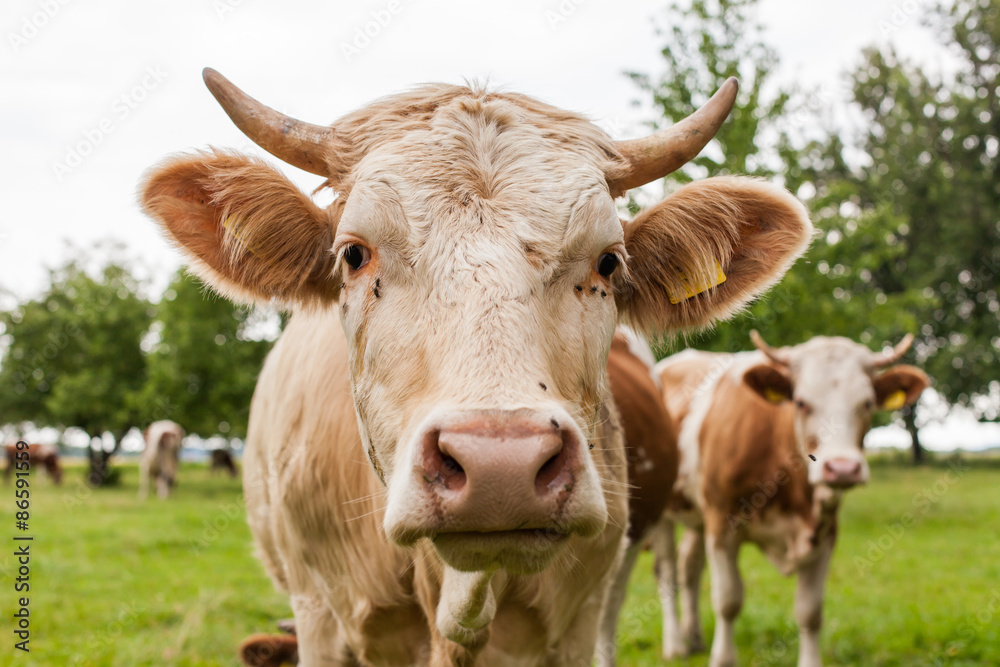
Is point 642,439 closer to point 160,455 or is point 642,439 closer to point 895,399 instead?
point 895,399

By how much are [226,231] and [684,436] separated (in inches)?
216

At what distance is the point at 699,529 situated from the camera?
22.1 ft

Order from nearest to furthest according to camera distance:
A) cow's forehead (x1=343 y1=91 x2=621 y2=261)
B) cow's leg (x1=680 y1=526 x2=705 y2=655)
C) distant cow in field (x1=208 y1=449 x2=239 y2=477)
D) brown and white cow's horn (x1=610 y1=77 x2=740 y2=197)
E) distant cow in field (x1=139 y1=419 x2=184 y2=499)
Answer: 1. cow's forehead (x1=343 y1=91 x2=621 y2=261)
2. brown and white cow's horn (x1=610 y1=77 x2=740 y2=197)
3. cow's leg (x1=680 y1=526 x2=705 y2=655)
4. distant cow in field (x1=139 y1=419 x2=184 y2=499)
5. distant cow in field (x1=208 y1=449 x2=239 y2=477)

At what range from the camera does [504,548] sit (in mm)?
1572

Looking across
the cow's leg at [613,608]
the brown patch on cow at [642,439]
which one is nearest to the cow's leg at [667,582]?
the cow's leg at [613,608]

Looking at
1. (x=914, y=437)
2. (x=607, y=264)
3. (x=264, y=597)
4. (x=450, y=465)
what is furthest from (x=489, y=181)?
(x=914, y=437)

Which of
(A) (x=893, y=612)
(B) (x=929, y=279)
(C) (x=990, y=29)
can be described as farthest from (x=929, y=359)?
(A) (x=893, y=612)

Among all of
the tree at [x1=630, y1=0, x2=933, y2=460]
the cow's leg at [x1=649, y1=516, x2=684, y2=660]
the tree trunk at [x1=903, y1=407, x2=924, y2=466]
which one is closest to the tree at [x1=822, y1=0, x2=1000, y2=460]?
the tree trunk at [x1=903, y1=407, x2=924, y2=466]

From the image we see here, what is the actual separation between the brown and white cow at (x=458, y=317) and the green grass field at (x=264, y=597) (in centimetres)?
323

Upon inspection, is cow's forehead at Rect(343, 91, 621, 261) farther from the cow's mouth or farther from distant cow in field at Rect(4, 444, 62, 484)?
distant cow in field at Rect(4, 444, 62, 484)

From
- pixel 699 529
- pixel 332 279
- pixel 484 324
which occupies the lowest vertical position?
pixel 699 529

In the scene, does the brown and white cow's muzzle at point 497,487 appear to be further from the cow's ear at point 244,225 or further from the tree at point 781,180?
the tree at point 781,180

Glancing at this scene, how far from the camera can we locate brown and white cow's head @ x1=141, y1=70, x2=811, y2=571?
1.53 m

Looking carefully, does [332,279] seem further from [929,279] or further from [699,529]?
[929,279]
